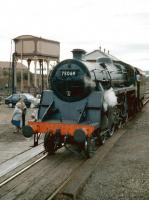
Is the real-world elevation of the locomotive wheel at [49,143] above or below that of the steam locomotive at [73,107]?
below

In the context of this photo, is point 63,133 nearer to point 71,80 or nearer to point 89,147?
point 89,147

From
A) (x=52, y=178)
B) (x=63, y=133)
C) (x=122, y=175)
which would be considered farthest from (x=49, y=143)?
(x=122, y=175)

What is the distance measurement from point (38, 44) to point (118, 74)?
21.5m

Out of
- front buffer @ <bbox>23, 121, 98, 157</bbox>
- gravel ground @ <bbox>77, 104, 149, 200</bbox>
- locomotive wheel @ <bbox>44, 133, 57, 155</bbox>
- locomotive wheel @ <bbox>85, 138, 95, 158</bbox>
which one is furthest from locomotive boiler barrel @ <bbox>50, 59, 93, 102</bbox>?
gravel ground @ <bbox>77, 104, 149, 200</bbox>

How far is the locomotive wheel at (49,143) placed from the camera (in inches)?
415

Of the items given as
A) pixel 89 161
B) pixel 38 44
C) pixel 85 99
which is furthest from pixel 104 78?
pixel 38 44

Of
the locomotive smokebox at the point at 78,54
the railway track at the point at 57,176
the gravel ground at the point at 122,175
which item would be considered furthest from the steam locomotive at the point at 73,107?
the gravel ground at the point at 122,175

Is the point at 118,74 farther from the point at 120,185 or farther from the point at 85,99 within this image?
the point at 120,185

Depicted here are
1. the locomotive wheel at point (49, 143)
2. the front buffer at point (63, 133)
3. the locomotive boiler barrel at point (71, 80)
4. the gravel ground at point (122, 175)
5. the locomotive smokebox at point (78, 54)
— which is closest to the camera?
the gravel ground at point (122, 175)

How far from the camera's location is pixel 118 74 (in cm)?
1529

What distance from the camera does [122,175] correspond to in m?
8.45

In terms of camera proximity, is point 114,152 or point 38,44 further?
point 38,44

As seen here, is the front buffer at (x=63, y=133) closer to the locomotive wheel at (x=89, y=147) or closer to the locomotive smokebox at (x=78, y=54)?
the locomotive wheel at (x=89, y=147)

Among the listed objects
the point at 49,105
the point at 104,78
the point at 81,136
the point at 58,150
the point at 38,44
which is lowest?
the point at 58,150
